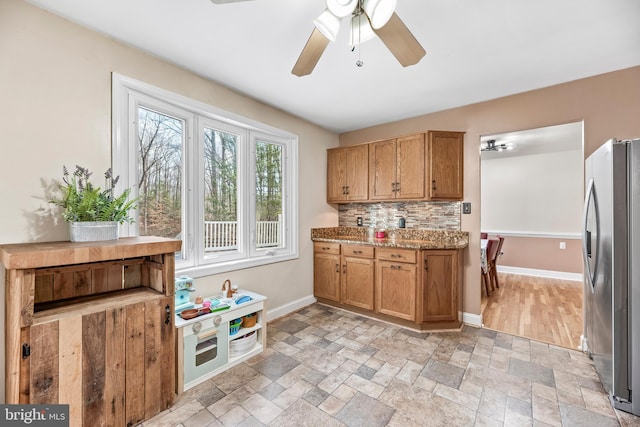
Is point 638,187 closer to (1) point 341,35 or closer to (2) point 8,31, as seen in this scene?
(1) point 341,35

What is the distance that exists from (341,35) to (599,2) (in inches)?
62.0

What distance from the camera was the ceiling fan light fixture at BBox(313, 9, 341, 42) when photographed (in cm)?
133

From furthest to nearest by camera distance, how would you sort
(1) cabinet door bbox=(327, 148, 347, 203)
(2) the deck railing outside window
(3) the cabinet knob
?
(1) cabinet door bbox=(327, 148, 347, 203) < (2) the deck railing outside window < (3) the cabinet knob

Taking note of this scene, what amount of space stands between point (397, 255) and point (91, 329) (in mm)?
2681

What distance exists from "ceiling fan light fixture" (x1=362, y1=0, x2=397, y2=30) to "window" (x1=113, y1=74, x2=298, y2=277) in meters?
1.82

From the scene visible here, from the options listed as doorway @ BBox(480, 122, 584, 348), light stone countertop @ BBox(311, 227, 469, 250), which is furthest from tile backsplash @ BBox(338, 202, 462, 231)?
doorway @ BBox(480, 122, 584, 348)

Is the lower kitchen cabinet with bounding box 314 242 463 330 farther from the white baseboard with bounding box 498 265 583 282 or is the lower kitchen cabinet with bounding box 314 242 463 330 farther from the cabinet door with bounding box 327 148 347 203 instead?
the white baseboard with bounding box 498 265 583 282

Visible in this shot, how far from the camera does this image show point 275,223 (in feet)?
11.4

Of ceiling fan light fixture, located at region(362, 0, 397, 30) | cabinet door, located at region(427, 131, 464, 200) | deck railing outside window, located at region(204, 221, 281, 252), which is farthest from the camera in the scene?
cabinet door, located at region(427, 131, 464, 200)

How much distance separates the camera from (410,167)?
332 cm

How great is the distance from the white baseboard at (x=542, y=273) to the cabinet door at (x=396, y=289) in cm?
426

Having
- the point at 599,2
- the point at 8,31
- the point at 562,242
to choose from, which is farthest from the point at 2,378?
the point at 562,242

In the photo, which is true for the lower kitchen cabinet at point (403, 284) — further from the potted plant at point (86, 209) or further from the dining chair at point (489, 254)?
the potted plant at point (86, 209)

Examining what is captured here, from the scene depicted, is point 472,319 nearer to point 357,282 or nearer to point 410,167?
point 357,282
